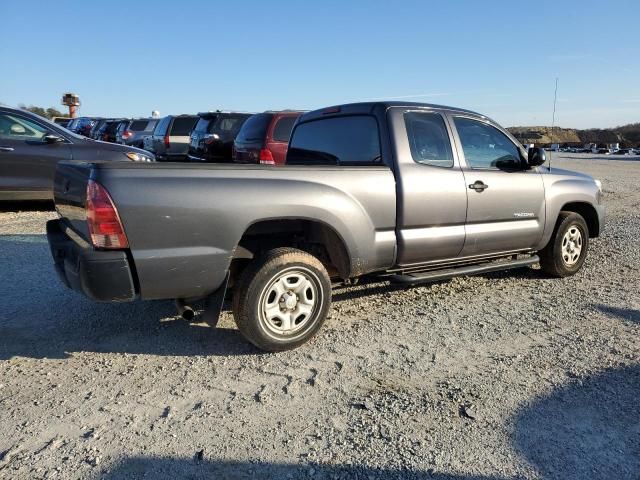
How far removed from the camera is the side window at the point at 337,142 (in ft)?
14.6

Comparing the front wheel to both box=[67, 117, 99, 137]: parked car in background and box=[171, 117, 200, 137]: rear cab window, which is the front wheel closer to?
box=[171, 117, 200, 137]: rear cab window

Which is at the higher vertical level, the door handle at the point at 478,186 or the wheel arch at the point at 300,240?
the door handle at the point at 478,186

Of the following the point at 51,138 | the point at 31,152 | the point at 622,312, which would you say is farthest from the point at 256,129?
the point at 622,312

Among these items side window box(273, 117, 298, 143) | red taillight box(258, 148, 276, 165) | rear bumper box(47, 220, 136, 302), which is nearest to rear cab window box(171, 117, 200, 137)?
side window box(273, 117, 298, 143)

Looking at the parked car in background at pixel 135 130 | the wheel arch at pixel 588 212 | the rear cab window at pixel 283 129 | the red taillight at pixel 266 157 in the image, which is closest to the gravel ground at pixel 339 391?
the wheel arch at pixel 588 212

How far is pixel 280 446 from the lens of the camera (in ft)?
8.69

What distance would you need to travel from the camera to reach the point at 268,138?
29.9 feet

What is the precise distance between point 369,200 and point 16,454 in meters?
2.82

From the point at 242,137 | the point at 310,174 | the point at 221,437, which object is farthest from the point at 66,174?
the point at 242,137

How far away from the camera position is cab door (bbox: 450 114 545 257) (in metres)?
4.74

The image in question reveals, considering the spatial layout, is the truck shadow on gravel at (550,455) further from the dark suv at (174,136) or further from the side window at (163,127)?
the side window at (163,127)

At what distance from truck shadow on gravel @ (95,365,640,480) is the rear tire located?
267 centimetres

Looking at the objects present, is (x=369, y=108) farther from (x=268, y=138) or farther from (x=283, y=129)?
(x=283, y=129)

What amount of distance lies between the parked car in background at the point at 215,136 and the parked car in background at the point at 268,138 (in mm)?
2665
